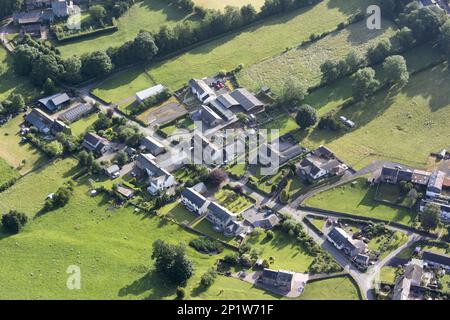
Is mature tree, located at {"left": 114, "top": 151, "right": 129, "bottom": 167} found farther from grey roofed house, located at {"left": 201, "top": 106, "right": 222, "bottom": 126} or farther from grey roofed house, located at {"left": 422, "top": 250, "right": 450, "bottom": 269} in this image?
grey roofed house, located at {"left": 422, "top": 250, "right": 450, "bottom": 269}

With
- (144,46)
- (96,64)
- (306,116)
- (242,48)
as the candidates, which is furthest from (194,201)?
(242,48)

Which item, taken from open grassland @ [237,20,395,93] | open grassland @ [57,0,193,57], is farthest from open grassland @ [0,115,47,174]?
open grassland @ [237,20,395,93]

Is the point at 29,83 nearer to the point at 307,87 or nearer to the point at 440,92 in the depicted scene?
the point at 307,87

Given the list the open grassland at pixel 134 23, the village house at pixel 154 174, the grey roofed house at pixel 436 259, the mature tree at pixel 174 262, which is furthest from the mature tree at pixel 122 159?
the grey roofed house at pixel 436 259

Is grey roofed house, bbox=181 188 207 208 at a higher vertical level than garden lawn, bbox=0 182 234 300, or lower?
higher

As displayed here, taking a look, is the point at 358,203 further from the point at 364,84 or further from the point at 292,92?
the point at 364,84

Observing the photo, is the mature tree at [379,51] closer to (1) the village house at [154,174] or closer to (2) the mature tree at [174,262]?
(1) the village house at [154,174]

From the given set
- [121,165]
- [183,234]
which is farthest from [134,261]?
[121,165]
